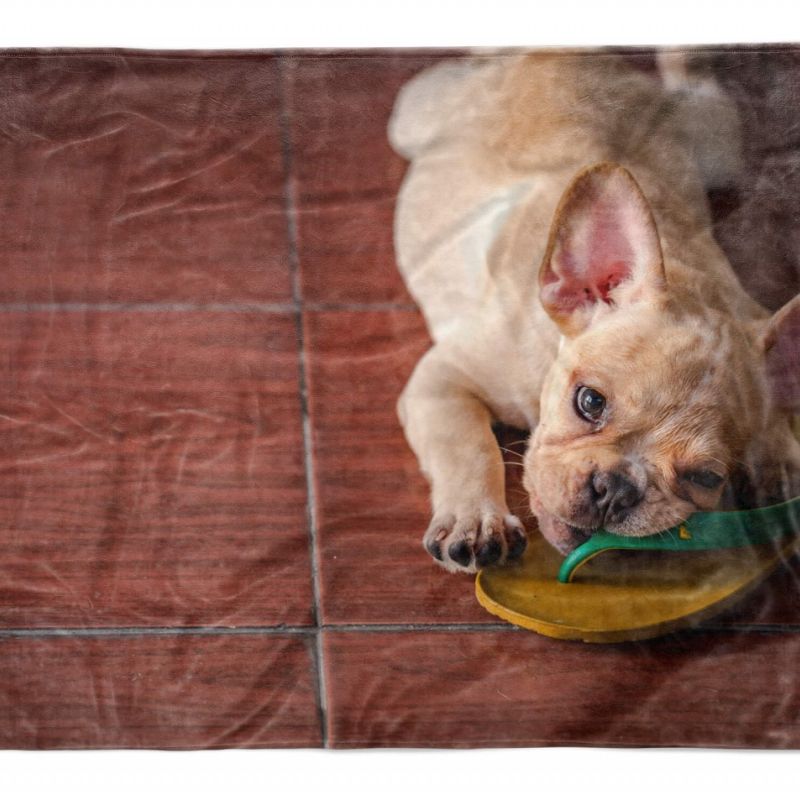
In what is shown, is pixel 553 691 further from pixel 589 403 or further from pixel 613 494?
pixel 589 403

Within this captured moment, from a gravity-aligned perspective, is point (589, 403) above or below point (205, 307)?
below

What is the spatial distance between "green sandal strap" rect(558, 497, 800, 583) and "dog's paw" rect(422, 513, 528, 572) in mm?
83

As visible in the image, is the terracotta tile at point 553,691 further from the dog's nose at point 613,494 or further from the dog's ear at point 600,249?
the dog's ear at point 600,249

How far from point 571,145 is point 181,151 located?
0.60 metres

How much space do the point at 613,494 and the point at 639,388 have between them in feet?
0.48

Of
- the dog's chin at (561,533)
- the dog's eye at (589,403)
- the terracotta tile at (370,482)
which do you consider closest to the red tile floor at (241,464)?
the terracotta tile at (370,482)

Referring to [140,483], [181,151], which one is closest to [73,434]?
[140,483]

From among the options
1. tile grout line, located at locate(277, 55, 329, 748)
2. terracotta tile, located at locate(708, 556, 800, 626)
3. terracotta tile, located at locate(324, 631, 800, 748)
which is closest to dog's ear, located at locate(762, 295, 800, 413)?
terracotta tile, located at locate(708, 556, 800, 626)

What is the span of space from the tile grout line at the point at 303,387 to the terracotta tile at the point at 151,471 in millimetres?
12

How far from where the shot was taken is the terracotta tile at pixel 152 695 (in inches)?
51.1

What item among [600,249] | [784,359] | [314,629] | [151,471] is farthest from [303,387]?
[784,359]

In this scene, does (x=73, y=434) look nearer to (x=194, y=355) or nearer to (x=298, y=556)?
(x=194, y=355)

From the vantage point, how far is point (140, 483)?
1.31 metres

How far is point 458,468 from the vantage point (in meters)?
1.26
